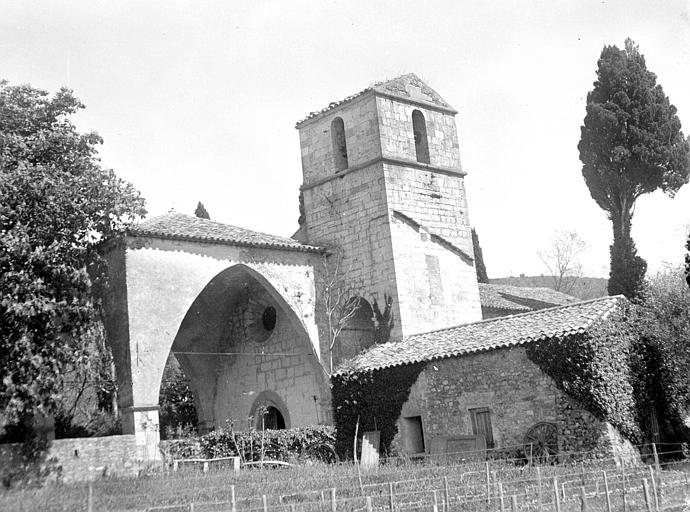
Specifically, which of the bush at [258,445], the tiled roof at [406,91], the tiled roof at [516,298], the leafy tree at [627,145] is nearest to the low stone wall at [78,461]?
the bush at [258,445]

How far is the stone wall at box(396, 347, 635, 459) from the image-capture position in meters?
18.0

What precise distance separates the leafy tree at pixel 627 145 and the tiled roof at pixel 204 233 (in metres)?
10.6

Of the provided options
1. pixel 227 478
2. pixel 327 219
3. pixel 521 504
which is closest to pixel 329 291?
pixel 327 219

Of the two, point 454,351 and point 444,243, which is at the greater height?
point 444,243

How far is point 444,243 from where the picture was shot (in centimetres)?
2597

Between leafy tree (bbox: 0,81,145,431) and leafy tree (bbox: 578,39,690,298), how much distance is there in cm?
1651

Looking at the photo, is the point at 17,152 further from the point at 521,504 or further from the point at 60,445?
the point at 521,504

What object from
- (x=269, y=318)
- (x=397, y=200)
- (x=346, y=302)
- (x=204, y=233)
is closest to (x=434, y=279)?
(x=397, y=200)

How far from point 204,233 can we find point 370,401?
594cm

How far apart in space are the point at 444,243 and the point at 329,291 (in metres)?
3.81

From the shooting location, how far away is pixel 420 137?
27.1m

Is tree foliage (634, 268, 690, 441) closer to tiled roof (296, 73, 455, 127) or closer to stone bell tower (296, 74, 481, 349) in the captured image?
stone bell tower (296, 74, 481, 349)

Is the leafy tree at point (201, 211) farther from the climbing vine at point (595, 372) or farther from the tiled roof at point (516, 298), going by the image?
the climbing vine at point (595, 372)

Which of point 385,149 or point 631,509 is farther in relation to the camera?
point 385,149
